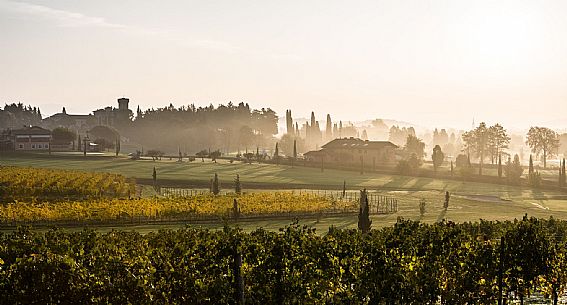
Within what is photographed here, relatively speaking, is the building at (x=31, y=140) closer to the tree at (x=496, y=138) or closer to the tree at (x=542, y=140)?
the tree at (x=496, y=138)

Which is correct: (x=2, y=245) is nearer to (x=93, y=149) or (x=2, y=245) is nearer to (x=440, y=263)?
(x=440, y=263)

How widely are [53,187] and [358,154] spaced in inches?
3370

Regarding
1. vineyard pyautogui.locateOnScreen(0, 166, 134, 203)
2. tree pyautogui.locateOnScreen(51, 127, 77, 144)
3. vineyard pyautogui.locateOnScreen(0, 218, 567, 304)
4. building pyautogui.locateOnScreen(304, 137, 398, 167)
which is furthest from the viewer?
tree pyautogui.locateOnScreen(51, 127, 77, 144)

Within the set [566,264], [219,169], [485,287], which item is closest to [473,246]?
[485,287]

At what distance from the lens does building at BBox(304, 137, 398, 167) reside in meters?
134

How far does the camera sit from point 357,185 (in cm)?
9594

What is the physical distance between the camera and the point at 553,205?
3142 inches

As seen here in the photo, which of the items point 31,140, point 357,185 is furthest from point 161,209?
point 31,140

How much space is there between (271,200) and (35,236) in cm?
4040

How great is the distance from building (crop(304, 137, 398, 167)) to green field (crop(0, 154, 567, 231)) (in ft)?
54.4

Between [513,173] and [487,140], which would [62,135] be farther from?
[487,140]

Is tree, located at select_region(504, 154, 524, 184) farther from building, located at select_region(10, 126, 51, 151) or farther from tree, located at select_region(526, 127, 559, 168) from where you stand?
building, located at select_region(10, 126, 51, 151)

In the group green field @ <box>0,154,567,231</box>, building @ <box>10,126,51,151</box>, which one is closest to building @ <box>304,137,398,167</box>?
green field @ <box>0,154,567,231</box>

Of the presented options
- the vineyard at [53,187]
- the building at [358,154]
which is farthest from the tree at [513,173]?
the vineyard at [53,187]
